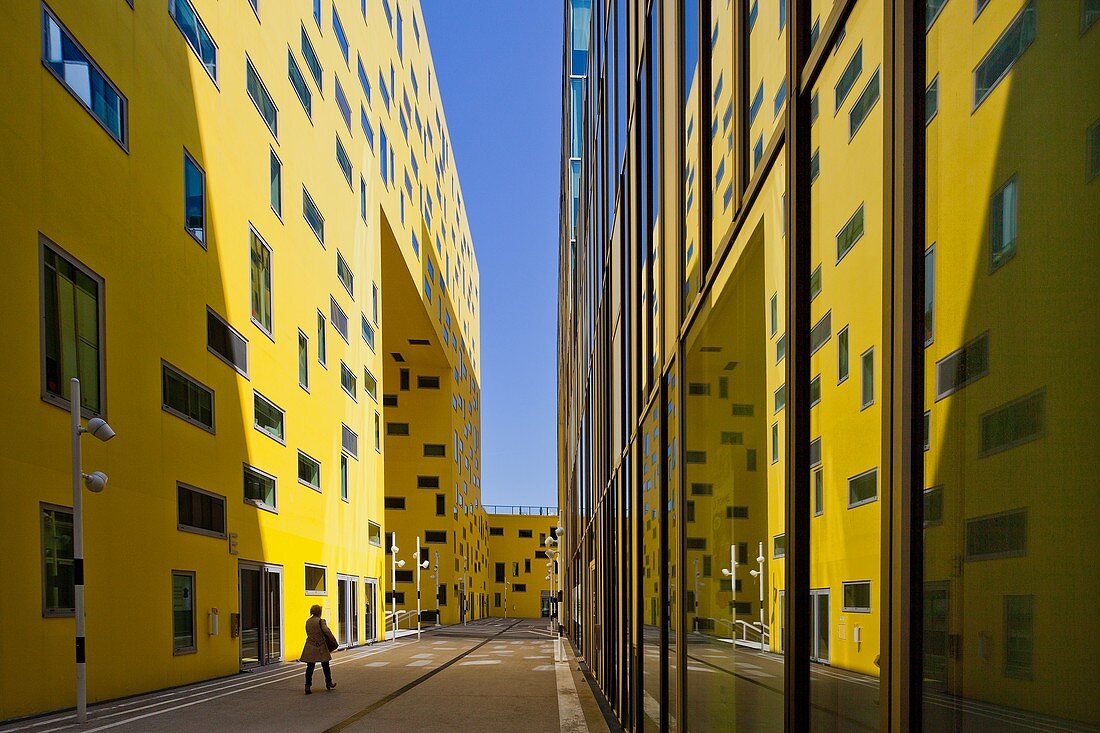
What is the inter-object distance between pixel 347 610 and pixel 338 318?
1048 centimetres

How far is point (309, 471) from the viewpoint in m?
30.9

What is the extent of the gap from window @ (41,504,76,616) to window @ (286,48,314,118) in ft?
58.5

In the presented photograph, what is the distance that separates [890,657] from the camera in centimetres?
253

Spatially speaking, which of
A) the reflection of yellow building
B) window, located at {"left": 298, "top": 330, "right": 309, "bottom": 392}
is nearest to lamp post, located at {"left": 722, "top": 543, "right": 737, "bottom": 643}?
the reflection of yellow building

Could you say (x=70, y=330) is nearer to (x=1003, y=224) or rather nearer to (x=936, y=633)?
(x=936, y=633)

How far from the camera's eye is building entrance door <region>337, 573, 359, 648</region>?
3491 centimetres

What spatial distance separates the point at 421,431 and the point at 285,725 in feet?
201

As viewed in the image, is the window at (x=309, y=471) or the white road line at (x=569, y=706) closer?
the white road line at (x=569, y=706)

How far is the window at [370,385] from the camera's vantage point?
41.4 m

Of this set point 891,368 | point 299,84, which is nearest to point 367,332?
point 299,84

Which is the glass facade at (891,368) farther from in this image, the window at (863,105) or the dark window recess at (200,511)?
the dark window recess at (200,511)

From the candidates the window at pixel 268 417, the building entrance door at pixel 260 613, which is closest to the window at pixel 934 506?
the building entrance door at pixel 260 613

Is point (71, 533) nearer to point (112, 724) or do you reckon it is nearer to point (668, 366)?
point (112, 724)

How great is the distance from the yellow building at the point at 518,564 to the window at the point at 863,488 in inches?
4304
